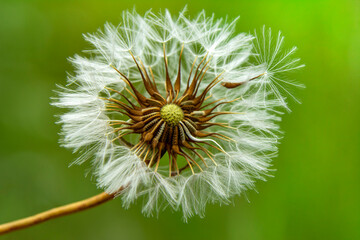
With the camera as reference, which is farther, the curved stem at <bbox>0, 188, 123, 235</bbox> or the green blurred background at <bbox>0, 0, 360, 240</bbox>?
the green blurred background at <bbox>0, 0, 360, 240</bbox>

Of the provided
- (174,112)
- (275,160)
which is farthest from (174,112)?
(275,160)

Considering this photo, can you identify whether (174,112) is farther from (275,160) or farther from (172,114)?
(275,160)

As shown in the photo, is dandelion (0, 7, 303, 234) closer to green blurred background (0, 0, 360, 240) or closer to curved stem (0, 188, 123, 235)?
curved stem (0, 188, 123, 235)

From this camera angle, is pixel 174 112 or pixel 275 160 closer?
pixel 174 112

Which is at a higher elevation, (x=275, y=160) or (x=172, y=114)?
(x=172, y=114)

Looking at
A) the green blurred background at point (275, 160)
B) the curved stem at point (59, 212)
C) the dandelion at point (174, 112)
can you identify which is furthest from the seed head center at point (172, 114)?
the green blurred background at point (275, 160)

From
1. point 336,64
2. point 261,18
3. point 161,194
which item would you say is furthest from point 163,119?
point 336,64

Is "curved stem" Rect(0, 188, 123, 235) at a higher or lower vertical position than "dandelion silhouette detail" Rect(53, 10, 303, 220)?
lower

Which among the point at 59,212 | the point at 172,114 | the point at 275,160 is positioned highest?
the point at 172,114

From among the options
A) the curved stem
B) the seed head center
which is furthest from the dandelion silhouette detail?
the curved stem
